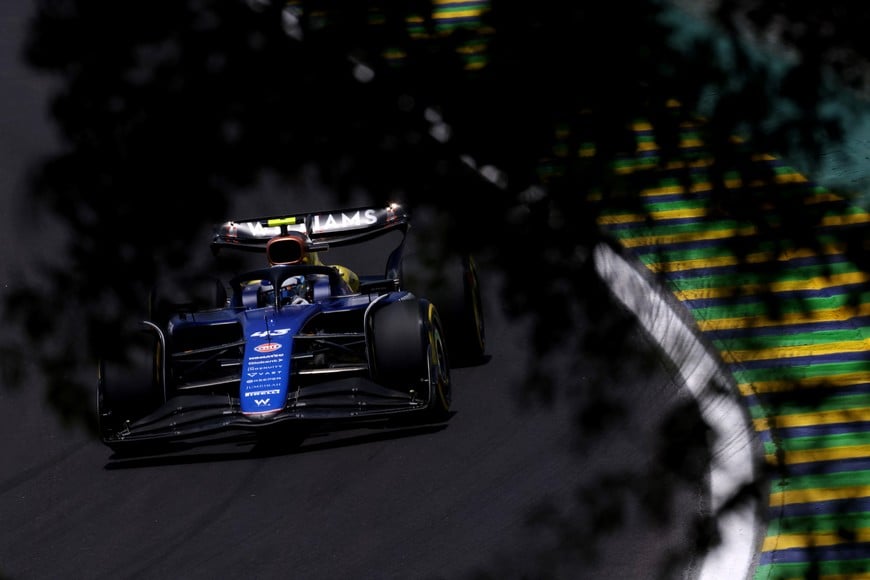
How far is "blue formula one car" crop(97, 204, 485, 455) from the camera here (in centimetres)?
775

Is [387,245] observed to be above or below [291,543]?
above

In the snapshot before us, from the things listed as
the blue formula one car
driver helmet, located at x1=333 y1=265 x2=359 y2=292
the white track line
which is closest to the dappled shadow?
the white track line

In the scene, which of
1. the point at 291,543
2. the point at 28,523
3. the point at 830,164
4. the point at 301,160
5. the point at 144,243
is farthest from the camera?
the point at 301,160

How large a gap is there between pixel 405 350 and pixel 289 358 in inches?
28.6

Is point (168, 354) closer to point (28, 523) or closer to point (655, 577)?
point (28, 523)

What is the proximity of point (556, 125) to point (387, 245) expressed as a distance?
218 cm

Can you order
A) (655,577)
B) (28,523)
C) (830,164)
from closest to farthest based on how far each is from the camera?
(655,577)
(28,523)
(830,164)

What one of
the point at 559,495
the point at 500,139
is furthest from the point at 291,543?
the point at 500,139

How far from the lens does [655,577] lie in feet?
21.4

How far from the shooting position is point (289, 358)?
26.0 feet

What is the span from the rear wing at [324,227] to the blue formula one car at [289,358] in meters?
0.45

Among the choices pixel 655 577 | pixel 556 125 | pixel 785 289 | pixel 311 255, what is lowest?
pixel 655 577

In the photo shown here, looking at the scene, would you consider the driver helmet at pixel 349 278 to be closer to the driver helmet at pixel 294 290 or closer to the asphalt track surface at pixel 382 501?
the driver helmet at pixel 294 290

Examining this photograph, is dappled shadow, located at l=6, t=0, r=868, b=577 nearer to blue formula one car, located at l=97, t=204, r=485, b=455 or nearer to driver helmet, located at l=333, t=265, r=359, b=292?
blue formula one car, located at l=97, t=204, r=485, b=455
